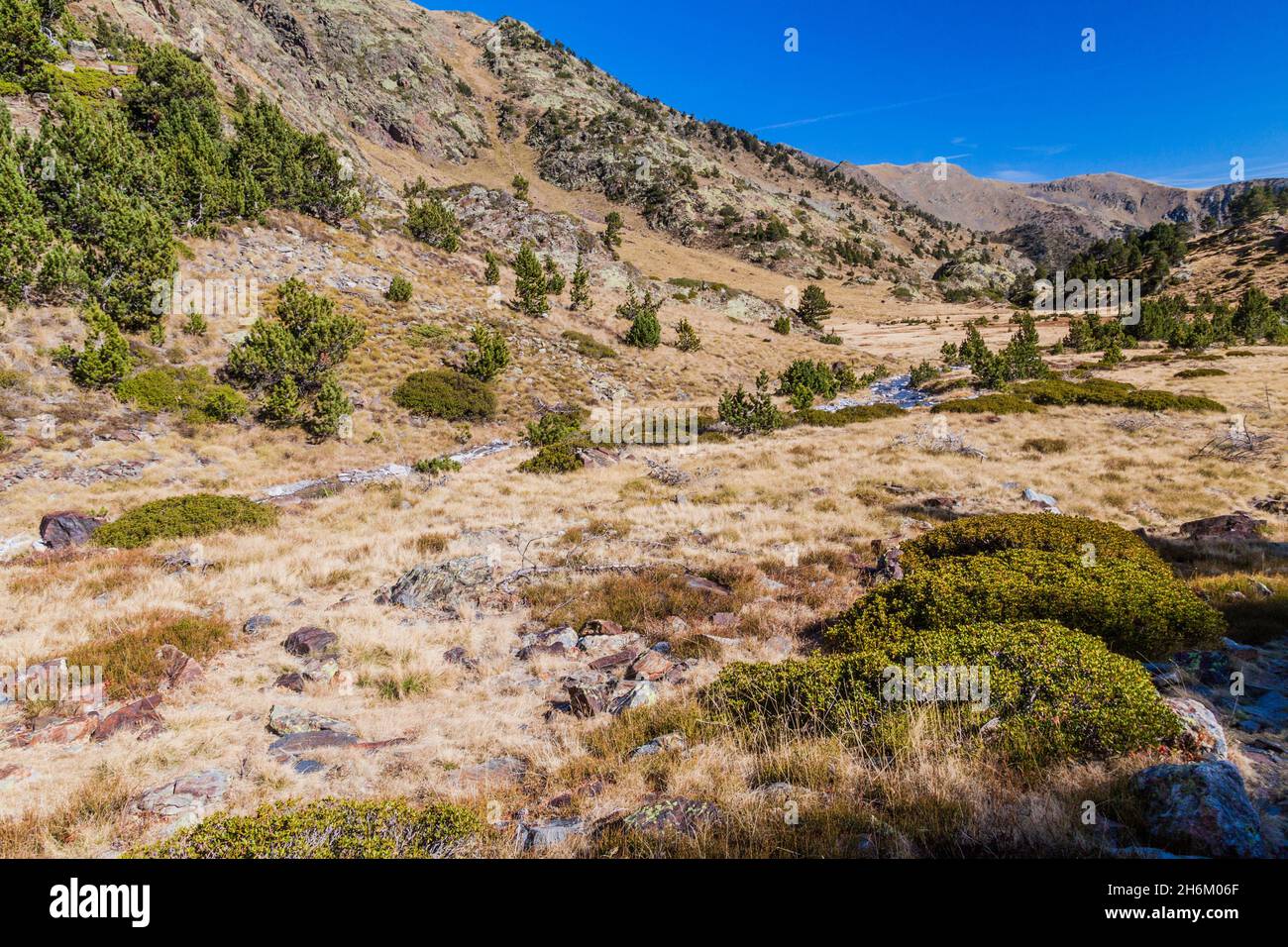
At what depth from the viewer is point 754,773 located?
16.0 ft

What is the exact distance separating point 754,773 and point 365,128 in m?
119

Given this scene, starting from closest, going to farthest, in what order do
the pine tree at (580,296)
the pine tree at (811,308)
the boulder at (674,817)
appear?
the boulder at (674,817)
the pine tree at (580,296)
the pine tree at (811,308)

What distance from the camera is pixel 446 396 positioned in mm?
26875

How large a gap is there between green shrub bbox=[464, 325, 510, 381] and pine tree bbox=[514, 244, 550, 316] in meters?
9.37

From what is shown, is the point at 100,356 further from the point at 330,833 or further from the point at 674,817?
the point at 674,817

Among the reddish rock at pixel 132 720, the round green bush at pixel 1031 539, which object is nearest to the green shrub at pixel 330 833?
the reddish rock at pixel 132 720

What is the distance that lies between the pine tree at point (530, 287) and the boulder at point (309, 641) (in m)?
33.6

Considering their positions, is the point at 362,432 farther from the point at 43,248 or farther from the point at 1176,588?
the point at 1176,588

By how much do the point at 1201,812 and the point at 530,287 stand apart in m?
40.0

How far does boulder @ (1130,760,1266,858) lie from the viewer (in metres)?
3.28

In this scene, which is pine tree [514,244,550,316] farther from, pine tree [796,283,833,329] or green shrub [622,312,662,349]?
pine tree [796,283,833,329]

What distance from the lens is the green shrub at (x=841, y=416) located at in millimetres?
30750

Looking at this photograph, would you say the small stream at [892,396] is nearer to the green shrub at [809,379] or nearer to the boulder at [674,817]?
the green shrub at [809,379]
